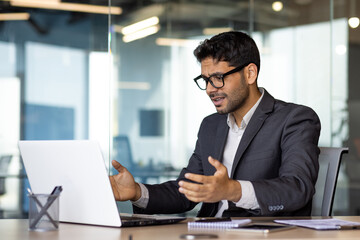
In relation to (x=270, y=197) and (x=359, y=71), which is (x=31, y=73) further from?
(x=270, y=197)

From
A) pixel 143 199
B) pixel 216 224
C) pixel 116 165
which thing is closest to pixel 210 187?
pixel 216 224

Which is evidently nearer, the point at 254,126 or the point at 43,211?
the point at 43,211

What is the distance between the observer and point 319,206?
2668mm

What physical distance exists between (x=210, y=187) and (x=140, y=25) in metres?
3.88

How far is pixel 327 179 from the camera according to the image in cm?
266

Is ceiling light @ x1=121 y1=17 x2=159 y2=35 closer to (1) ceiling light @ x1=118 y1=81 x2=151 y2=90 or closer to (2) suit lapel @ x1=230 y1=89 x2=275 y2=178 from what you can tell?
(1) ceiling light @ x1=118 y1=81 x2=151 y2=90

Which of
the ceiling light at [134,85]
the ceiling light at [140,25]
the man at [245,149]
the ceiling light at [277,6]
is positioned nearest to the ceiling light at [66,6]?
the ceiling light at [140,25]

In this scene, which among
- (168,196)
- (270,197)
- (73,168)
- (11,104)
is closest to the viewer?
(73,168)

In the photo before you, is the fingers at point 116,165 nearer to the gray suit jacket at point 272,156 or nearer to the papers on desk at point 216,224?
the gray suit jacket at point 272,156

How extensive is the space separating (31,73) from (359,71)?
3.06 metres

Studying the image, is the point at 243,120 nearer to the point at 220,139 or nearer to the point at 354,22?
the point at 220,139

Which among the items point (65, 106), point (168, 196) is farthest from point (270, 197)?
point (65, 106)

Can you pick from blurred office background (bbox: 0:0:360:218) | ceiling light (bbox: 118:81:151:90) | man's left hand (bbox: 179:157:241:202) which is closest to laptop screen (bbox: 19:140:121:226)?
man's left hand (bbox: 179:157:241:202)

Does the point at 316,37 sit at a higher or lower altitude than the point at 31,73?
higher
